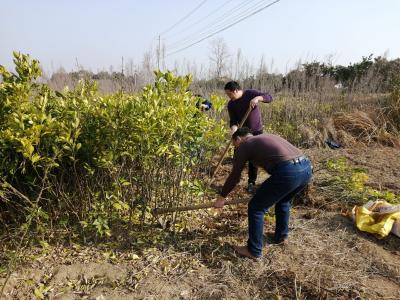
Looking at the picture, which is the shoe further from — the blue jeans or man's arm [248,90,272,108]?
the blue jeans

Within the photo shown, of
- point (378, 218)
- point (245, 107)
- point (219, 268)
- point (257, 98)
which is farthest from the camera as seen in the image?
point (245, 107)

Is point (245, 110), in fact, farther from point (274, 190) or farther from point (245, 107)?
point (274, 190)

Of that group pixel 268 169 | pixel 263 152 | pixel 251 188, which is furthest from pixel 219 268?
pixel 251 188

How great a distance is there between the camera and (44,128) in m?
2.53

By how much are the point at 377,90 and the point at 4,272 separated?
9.76m

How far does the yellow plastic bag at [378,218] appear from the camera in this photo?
3.33 m

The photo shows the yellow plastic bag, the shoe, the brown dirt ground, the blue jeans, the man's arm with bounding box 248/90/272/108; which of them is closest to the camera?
the brown dirt ground

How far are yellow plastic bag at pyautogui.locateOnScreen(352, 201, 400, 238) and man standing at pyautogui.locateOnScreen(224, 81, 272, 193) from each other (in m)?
1.43

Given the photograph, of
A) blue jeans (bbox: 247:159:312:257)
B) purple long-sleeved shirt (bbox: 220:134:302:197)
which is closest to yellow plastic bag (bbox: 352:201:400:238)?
blue jeans (bbox: 247:159:312:257)

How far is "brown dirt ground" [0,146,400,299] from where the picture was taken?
262cm

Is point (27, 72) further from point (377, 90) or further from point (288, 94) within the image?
point (377, 90)

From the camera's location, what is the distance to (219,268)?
293 centimetres

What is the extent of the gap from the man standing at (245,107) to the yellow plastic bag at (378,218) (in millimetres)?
1430

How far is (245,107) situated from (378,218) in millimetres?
2034
